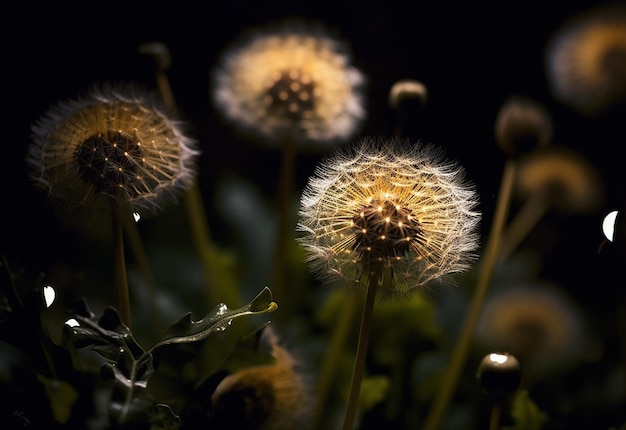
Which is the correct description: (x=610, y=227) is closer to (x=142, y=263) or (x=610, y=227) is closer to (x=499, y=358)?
(x=499, y=358)

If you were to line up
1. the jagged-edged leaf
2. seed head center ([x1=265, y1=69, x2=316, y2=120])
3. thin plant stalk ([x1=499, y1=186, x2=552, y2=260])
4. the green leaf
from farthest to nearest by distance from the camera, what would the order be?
thin plant stalk ([x1=499, y1=186, x2=552, y2=260]) < seed head center ([x1=265, y1=69, x2=316, y2=120]) < the green leaf < the jagged-edged leaf

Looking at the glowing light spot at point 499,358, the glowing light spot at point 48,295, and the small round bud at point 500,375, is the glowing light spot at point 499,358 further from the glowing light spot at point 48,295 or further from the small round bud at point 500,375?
the glowing light spot at point 48,295

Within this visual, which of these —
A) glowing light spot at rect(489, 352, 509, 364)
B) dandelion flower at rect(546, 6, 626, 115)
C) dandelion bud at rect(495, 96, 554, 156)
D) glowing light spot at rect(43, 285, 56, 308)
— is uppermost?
dandelion flower at rect(546, 6, 626, 115)

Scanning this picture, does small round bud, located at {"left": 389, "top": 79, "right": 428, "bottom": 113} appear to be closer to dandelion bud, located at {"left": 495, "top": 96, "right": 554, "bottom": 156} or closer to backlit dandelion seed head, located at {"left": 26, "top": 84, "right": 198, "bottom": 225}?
dandelion bud, located at {"left": 495, "top": 96, "right": 554, "bottom": 156}

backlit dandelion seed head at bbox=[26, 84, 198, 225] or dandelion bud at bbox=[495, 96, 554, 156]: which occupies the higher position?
dandelion bud at bbox=[495, 96, 554, 156]

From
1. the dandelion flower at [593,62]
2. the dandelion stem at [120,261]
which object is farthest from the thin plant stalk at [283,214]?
the dandelion flower at [593,62]

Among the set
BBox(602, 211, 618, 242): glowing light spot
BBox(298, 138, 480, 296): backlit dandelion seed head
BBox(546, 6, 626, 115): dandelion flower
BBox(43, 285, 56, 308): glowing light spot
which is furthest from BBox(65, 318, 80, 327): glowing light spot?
BBox(546, 6, 626, 115): dandelion flower

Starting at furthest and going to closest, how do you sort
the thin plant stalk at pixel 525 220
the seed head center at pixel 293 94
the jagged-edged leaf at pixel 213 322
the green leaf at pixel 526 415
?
the thin plant stalk at pixel 525 220, the seed head center at pixel 293 94, the green leaf at pixel 526 415, the jagged-edged leaf at pixel 213 322

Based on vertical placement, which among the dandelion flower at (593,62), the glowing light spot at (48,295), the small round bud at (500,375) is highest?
the dandelion flower at (593,62)
